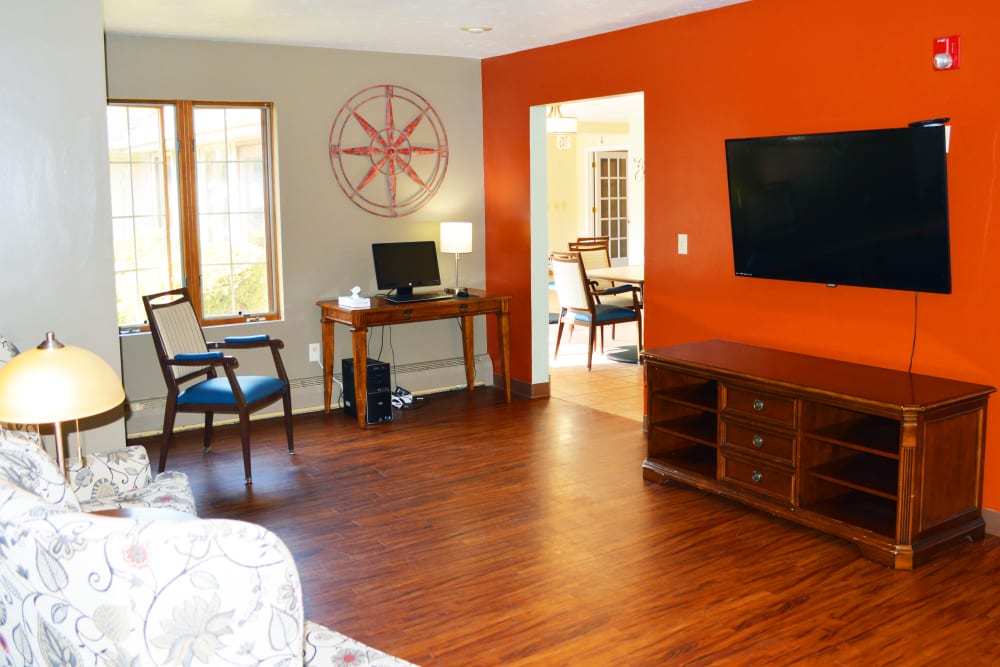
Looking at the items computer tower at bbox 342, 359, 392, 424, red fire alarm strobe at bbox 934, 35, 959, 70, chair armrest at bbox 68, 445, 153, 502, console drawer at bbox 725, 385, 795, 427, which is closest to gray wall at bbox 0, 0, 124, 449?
chair armrest at bbox 68, 445, 153, 502

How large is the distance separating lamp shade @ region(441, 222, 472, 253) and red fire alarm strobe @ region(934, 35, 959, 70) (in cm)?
330

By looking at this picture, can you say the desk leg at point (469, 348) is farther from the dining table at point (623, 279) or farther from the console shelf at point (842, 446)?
the console shelf at point (842, 446)

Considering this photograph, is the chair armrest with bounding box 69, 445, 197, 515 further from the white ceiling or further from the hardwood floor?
the white ceiling

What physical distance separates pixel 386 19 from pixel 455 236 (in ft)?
5.57

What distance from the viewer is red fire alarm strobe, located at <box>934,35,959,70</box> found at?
3982 mm

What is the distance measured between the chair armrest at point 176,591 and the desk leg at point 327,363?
4.68m

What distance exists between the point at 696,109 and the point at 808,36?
31.8 inches

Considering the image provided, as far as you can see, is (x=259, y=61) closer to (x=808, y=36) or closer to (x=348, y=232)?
(x=348, y=232)

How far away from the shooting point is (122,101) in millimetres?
5676

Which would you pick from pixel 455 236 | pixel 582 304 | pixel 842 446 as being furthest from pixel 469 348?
pixel 842 446

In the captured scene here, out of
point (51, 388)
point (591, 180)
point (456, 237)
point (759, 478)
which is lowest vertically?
point (759, 478)

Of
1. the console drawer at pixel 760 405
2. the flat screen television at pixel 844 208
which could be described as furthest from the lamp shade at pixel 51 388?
the flat screen television at pixel 844 208

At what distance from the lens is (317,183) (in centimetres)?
634

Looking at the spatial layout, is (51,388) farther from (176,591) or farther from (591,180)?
(591,180)
